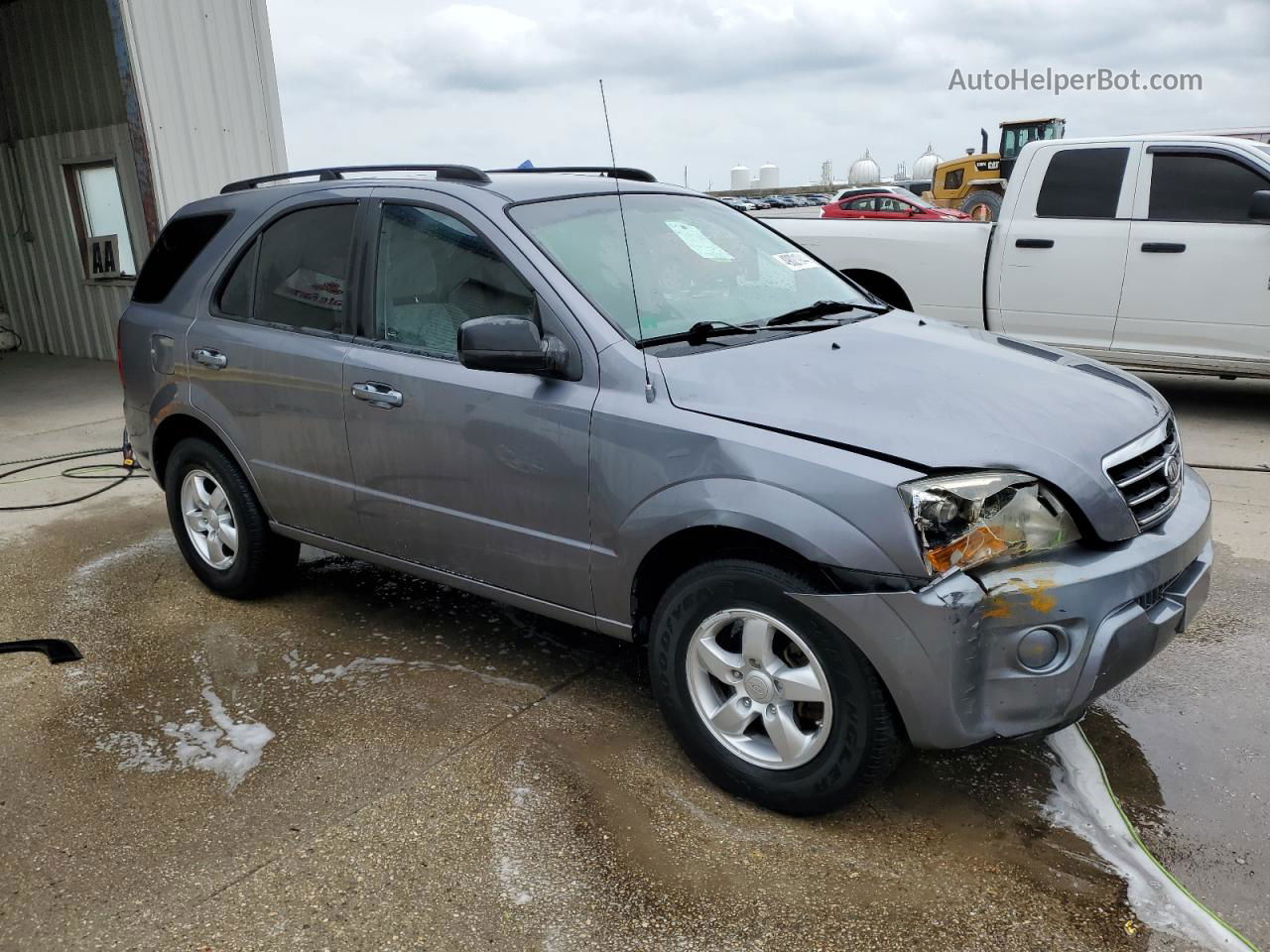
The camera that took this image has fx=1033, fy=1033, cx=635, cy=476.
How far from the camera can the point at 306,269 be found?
13.0ft

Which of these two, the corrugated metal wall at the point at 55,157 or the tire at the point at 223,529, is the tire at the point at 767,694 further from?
the corrugated metal wall at the point at 55,157

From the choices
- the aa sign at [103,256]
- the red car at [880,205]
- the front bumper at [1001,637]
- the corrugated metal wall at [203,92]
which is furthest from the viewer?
the red car at [880,205]

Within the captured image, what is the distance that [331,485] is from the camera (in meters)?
3.84

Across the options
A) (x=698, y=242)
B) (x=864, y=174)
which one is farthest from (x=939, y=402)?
(x=864, y=174)

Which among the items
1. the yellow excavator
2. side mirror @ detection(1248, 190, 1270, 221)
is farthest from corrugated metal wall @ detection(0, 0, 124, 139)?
the yellow excavator

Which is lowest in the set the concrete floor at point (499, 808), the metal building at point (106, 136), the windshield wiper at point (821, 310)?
the concrete floor at point (499, 808)

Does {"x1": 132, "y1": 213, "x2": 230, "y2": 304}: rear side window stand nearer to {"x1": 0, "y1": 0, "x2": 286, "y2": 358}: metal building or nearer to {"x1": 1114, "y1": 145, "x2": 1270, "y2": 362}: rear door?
{"x1": 0, "y1": 0, "x2": 286, "y2": 358}: metal building

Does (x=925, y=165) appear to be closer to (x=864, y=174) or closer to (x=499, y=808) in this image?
(x=864, y=174)

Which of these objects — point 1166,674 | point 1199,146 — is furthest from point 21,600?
point 1199,146

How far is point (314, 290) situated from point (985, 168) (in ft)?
87.8

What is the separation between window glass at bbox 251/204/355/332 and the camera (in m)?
3.81

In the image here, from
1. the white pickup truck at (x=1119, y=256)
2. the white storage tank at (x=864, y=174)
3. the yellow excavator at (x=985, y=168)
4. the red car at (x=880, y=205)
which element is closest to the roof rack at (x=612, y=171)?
the white pickup truck at (x=1119, y=256)

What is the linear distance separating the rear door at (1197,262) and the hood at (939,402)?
433 centimetres

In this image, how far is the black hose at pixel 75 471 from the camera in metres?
6.14
